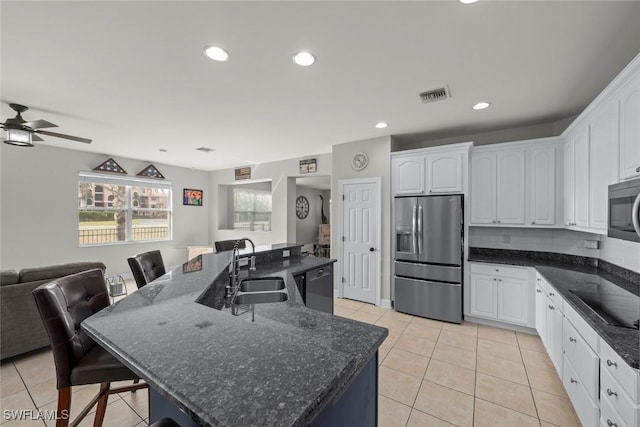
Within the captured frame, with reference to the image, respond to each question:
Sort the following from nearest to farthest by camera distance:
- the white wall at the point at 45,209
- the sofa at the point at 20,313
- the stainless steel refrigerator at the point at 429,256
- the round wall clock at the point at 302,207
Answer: the sofa at the point at 20,313
the stainless steel refrigerator at the point at 429,256
the white wall at the point at 45,209
the round wall clock at the point at 302,207

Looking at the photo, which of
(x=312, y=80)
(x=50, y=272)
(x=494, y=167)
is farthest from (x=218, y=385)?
(x=494, y=167)

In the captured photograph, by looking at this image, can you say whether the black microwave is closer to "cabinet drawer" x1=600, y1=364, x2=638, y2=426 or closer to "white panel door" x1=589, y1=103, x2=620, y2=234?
"white panel door" x1=589, y1=103, x2=620, y2=234

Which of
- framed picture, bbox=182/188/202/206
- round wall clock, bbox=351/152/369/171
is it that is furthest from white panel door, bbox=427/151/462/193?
framed picture, bbox=182/188/202/206

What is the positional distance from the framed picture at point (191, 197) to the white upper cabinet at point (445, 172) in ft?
19.4

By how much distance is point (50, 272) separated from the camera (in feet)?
8.67

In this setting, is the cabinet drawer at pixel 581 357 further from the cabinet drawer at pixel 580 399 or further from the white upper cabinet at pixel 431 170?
the white upper cabinet at pixel 431 170

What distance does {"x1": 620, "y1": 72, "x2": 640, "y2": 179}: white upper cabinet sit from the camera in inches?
65.7

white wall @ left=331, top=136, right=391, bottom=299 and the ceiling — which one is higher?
the ceiling

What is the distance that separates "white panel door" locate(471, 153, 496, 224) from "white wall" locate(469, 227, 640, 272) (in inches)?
15.8

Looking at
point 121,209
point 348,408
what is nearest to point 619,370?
point 348,408

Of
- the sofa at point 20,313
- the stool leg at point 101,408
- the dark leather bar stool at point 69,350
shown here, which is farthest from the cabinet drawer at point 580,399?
the sofa at point 20,313

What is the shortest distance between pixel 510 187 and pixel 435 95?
5.64 ft

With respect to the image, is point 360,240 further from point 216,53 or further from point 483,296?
point 216,53

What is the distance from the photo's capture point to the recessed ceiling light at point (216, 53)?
6.25 feet
